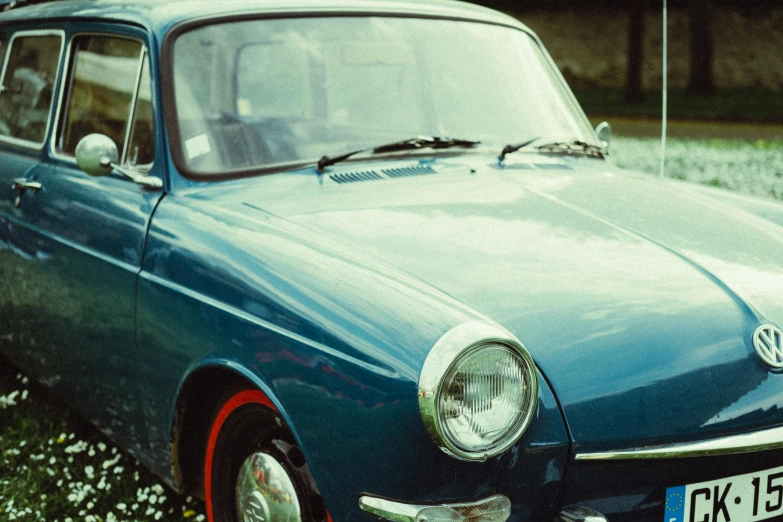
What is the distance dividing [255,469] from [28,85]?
2502 millimetres

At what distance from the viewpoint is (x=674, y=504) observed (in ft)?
7.22

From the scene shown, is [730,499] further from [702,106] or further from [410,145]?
[702,106]

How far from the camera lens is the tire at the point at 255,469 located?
242 centimetres

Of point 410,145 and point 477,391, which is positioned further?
point 410,145

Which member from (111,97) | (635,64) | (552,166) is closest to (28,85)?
(111,97)

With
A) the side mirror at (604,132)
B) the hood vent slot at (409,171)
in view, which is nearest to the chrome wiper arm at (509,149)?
the hood vent slot at (409,171)

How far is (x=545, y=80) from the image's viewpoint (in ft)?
12.7

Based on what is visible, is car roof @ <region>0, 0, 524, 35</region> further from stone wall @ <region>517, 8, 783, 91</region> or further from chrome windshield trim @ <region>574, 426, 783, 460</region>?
stone wall @ <region>517, 8, 783, 91</region>

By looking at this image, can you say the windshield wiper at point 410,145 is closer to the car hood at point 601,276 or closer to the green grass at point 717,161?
the car hood at point 601,276

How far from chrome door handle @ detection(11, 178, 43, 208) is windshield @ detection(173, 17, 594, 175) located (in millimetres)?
882

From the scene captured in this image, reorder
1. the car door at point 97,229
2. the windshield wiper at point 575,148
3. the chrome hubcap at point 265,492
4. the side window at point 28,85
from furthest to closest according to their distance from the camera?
the side window at point 28,85, the windshield wiper at point 575,148, the car door at point 97,229, the chrome hubcap at point 265,492

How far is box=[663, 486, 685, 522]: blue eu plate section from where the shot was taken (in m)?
2.20

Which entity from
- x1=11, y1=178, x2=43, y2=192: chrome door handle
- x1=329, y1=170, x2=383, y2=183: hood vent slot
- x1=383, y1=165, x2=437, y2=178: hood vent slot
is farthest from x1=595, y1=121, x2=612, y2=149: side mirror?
x1=11, y1=178, x2=43, y2=192: chrome door handle

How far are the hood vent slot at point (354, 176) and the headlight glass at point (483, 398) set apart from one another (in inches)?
47.5
